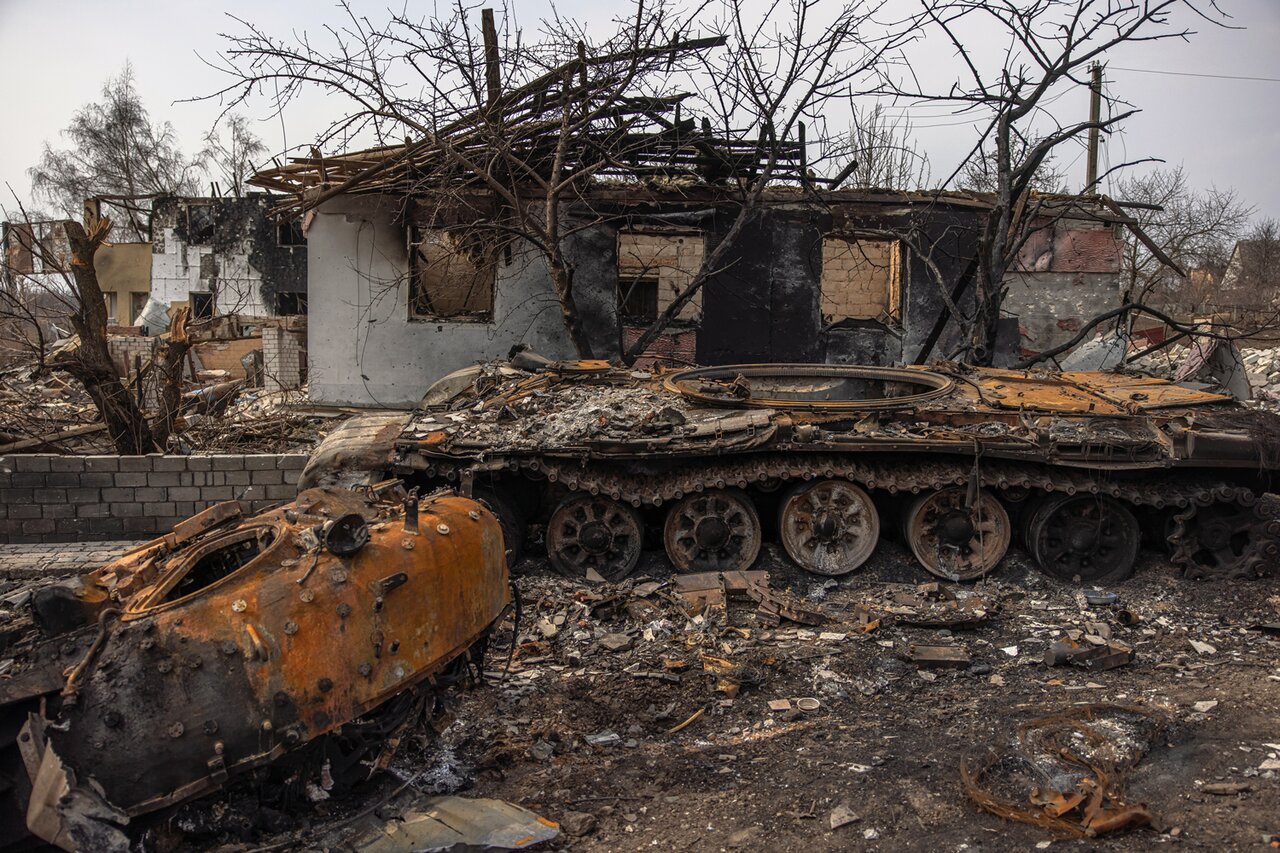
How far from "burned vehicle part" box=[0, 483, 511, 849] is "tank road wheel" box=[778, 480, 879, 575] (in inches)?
164

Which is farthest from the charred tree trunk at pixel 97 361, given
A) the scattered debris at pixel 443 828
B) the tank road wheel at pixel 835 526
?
the scattered debris at pixel 443 828

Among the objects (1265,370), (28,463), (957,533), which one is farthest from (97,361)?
(1265,370)

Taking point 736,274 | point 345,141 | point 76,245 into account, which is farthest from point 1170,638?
point 76,245

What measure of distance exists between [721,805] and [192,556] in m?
2.63

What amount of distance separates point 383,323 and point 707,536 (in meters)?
7.80

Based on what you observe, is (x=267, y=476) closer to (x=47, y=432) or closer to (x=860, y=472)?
(x=47, y=432)

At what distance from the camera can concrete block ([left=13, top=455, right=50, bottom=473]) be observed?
934 cm

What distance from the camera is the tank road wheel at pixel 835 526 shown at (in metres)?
7.91

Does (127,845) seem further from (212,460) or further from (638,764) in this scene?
(212,460)

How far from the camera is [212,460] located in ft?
31.3

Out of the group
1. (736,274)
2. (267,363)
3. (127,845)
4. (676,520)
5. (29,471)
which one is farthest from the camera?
(267,363)

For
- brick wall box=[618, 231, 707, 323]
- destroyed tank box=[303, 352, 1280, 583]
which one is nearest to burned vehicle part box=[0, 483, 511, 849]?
destroyed tank box=[303, 352, 1280, 583]

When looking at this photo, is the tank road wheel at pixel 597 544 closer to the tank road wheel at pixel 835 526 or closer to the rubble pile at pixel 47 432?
the tank road wheel at pixel 835 526

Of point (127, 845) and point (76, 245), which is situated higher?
point (76, 245)
